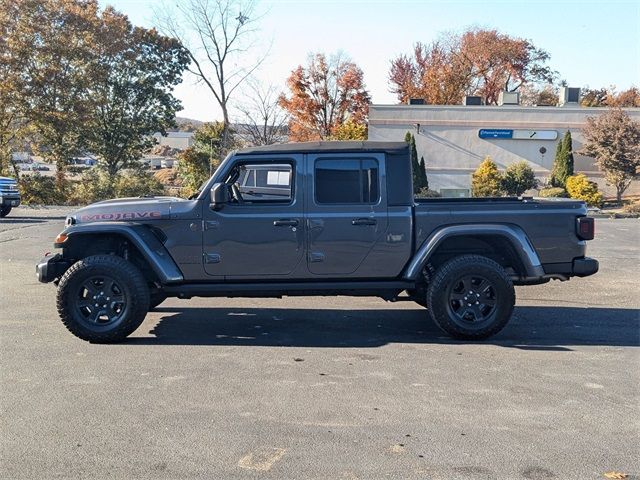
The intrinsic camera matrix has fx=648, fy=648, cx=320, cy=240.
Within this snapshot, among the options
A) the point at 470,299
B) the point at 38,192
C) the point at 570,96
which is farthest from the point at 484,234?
the point at 570,96

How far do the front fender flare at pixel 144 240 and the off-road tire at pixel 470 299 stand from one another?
262 cm

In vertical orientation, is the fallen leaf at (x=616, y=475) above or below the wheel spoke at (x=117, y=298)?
below

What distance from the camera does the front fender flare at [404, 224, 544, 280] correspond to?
645cm

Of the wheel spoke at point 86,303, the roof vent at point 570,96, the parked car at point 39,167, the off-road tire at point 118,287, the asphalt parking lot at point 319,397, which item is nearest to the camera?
the asphalt parking lot at point 319,397

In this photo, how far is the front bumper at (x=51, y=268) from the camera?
21.6ft

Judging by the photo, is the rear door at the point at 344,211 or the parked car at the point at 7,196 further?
the parked car at the point at 7,196

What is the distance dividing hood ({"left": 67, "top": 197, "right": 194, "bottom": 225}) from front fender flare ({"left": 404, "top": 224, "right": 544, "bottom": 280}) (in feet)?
7.74

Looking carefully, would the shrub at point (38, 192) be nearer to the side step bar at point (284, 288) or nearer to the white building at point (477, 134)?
the white building at point (477, 134)

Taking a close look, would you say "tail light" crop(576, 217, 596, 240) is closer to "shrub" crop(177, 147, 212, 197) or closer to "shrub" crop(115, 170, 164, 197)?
"shrub" crop(115, 170, 164, 197)

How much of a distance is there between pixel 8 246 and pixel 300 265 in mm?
9380

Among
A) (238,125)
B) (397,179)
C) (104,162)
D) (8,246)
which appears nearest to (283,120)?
(238,125)

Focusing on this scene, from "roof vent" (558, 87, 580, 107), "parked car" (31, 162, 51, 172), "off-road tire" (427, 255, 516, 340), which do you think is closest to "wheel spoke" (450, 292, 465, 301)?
"off-road tire" (427, 255, 516, 340)

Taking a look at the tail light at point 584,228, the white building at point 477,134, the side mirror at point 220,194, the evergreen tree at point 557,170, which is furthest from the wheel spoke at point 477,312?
the white building at point 477,134

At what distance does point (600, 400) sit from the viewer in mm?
4906
